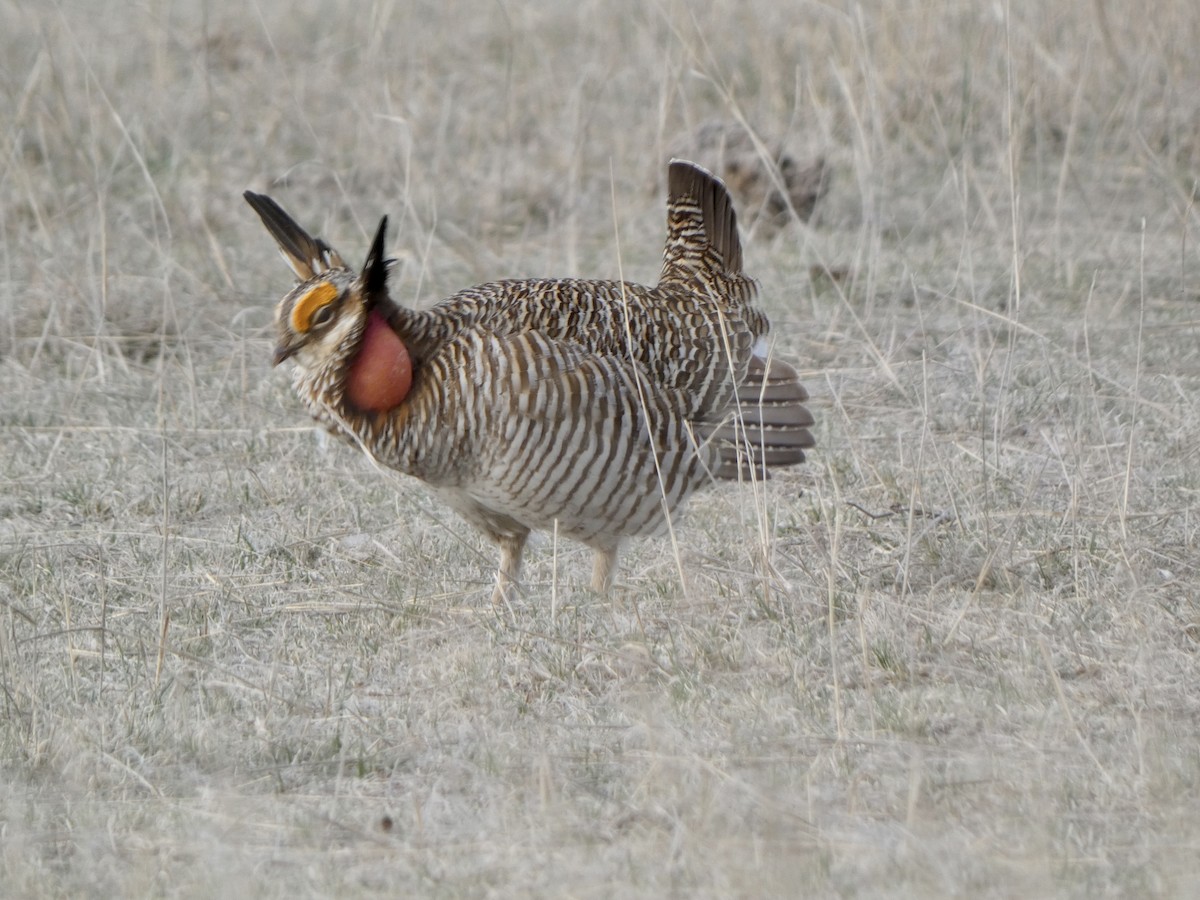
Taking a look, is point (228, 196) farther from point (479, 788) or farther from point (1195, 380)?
point (479, 788)

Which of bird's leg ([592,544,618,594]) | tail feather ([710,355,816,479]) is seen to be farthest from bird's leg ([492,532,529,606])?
tail feather ([710,355,816,479])

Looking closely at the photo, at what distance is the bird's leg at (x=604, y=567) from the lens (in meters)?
3.93

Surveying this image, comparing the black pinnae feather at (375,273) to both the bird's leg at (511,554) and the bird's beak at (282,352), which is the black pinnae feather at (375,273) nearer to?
the bird's beak at (282,352)

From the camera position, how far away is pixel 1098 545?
12.6ft

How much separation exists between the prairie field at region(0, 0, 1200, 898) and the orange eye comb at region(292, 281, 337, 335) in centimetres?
52

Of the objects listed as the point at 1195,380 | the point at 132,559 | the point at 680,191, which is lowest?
the point at 132,559

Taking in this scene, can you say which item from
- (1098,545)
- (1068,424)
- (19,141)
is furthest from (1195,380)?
Result: (19,141)

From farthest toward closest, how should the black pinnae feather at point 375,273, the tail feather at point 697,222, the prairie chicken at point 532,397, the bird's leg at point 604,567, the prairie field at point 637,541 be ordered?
the tail feather at point 697,222 < the bird's leg at point 604,567 < the black pinnae feather at point 375,273 < the prairie chicken at point 532,397 < the prairie field at point 637,541

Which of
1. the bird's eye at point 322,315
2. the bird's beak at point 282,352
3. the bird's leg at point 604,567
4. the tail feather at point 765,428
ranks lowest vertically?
the bird's leg at point 604,567

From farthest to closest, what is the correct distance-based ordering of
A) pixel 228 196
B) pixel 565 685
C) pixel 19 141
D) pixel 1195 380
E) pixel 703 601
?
pixel 228 196
pixel 19 141
pixel 1195 380
pixel 703 601
pixel 565 685

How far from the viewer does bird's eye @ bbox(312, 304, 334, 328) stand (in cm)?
371

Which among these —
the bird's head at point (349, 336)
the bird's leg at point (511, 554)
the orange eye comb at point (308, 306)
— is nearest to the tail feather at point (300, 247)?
the bird's head at point (349, 336)

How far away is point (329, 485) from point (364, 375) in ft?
3.72

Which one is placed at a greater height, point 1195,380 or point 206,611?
point 1195,380
